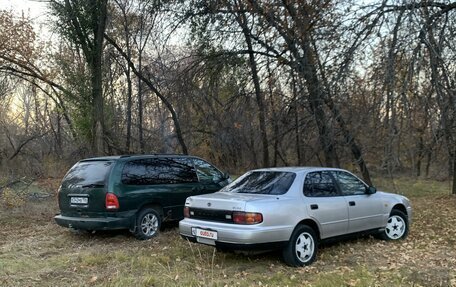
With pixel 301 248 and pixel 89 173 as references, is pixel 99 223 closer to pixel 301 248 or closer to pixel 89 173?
pixel 89 173

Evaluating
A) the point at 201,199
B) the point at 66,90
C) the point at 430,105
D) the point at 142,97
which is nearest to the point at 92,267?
the point at 201,199

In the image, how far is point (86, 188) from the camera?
8375 millimetres

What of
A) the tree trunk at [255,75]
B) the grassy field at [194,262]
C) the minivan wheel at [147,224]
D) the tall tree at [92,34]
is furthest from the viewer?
the tall tree at [92,34]

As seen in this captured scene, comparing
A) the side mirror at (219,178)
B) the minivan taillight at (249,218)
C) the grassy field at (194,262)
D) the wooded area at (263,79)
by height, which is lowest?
the grassy field at (194,262)

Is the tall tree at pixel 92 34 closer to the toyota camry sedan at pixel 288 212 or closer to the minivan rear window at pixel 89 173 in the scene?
the minivan rear window at pixel 89 173

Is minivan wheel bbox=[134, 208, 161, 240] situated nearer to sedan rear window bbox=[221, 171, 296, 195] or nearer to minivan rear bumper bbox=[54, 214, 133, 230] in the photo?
minivan rear bumper bbox=[54, 214, 133, 230]

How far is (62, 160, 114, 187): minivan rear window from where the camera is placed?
8.34 metres

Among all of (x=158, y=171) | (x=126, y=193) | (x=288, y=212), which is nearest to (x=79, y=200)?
(x=126, y=193)

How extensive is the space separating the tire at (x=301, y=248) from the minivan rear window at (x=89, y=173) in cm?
373

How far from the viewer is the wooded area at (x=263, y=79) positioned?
783cm

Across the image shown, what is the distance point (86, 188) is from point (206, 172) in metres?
2.77

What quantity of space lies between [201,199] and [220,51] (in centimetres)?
887

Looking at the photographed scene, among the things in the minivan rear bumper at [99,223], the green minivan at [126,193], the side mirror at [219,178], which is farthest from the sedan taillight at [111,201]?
the side mirror at [219,178]

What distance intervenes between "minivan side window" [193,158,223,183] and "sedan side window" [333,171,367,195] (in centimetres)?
325
